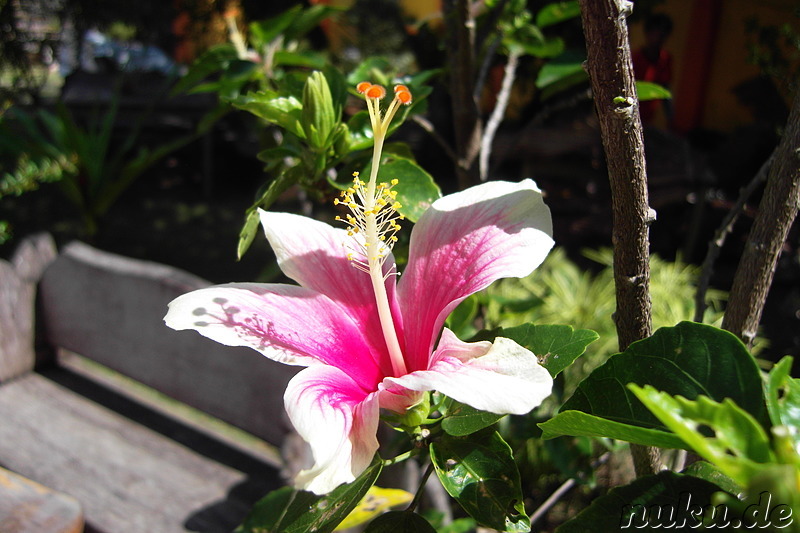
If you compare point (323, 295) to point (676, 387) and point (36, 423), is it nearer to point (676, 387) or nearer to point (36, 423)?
point (676, 387)

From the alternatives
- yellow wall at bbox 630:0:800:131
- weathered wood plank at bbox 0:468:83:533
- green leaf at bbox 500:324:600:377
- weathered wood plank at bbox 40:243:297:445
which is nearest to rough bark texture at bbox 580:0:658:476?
green leaf at bbox 500:324:600:377

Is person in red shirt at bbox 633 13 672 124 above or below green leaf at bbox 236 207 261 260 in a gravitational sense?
above

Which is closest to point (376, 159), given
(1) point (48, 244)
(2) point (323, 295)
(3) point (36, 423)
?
(2) point (323, 295)

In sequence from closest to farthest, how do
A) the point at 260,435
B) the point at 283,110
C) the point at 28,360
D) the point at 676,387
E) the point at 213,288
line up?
the point at 676,387 < the point at 213,288 < the point at 283,110 < the point at 260,435 < the point at 28,360

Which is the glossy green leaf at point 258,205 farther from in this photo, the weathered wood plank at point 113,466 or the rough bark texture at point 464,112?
the weathered wood plank at point 113,466

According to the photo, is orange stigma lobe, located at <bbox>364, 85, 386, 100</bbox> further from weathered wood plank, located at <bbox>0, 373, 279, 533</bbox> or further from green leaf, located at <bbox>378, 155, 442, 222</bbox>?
weathered wood plank, located at <bbox>0, 373, 279, 533</bbox>

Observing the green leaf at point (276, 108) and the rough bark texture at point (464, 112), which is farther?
the rough bark texture at point (464, 112)

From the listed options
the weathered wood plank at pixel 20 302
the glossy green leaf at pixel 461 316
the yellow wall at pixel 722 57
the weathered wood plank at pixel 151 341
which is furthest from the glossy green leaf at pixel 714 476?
the yellow wall at pixel 722 57
